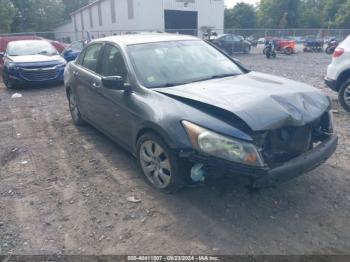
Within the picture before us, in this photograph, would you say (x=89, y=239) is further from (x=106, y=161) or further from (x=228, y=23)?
(x=228, y=23)

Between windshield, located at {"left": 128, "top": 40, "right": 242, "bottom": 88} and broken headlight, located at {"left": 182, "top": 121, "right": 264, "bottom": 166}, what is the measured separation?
1.06 m

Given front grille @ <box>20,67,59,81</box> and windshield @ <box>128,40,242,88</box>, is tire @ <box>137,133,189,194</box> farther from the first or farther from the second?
front grille @ <box>20,67,59,81</box>

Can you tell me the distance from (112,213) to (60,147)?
7.73ft

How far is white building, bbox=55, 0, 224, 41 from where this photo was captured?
1257 inches

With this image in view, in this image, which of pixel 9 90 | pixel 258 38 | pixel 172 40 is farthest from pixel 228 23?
pixel 172 40

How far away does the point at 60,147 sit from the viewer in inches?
212

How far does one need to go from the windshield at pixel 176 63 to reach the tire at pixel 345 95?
306 centimetres

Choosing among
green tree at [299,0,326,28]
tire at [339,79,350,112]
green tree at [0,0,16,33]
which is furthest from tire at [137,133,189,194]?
green tree at [299,0,326,28]

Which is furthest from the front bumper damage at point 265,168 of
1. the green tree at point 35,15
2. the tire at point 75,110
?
the green tree at point 35,15

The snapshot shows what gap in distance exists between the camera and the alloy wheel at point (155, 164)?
11.4ft

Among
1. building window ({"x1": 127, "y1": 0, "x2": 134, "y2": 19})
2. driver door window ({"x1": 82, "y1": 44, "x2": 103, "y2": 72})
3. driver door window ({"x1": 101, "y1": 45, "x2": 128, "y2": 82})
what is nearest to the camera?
driver door window ({"x1": 101, "y1": 45, "x2": 128, "y2": 82})

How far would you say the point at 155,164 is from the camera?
3635mm

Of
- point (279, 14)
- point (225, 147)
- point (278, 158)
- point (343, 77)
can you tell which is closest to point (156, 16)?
point (343, 77)

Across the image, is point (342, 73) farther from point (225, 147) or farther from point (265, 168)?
point (225, 147)
